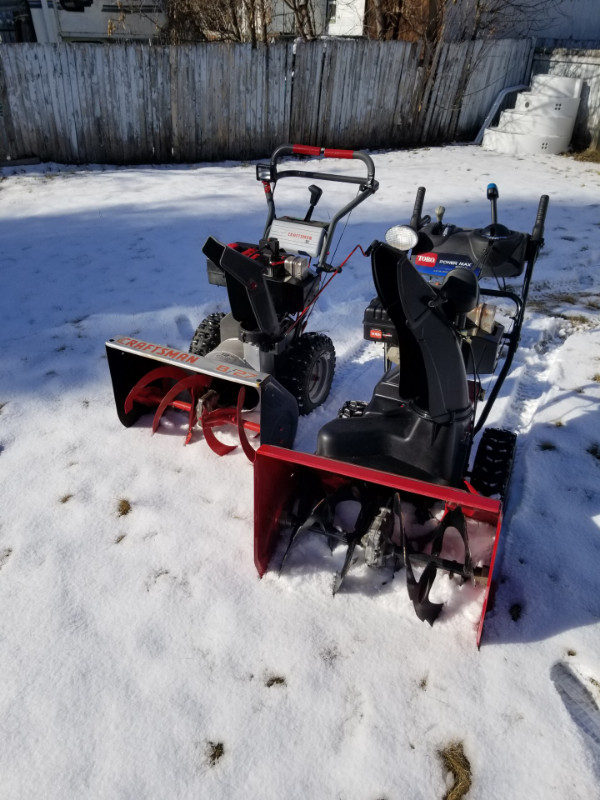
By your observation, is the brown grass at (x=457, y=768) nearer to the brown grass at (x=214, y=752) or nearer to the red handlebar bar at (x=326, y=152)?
the brown grass at (x=214, y=752)

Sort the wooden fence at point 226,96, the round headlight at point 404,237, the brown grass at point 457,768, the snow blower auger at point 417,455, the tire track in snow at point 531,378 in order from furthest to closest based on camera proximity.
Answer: the wooden fence at point 226,96 < the tire track in snow at point 531,378 < the round headlight at point 404,237 < the snow blower auger at point 417,455 < the brown grass at point 457,768

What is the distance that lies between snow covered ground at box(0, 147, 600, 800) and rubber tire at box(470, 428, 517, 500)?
28cm

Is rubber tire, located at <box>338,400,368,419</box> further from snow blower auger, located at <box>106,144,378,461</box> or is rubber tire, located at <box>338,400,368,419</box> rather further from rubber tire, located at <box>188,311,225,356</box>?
rubber tire, located at <box>188,311,225,356</box>

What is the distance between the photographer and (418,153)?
35.0ft

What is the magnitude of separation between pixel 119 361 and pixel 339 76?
878 centimetres

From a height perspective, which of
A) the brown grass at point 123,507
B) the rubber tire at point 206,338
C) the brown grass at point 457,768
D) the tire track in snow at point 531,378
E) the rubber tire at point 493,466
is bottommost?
the brown grass at point 123,507

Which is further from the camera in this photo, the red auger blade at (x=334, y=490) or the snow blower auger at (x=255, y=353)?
the snow blower auger at (x=255, y=353)

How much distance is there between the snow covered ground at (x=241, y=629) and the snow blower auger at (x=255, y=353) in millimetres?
256

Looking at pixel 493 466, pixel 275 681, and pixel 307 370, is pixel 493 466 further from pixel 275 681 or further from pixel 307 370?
pixel 275 681

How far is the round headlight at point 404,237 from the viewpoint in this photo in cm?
254

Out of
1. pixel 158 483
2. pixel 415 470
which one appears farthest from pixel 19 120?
pixel 415 470

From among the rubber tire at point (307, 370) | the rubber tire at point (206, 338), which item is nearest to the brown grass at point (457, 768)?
the rubber tire at point (307, 370)

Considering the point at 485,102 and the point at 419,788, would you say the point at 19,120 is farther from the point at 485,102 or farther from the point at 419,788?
the point at 419,788

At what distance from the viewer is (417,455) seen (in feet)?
8.25
